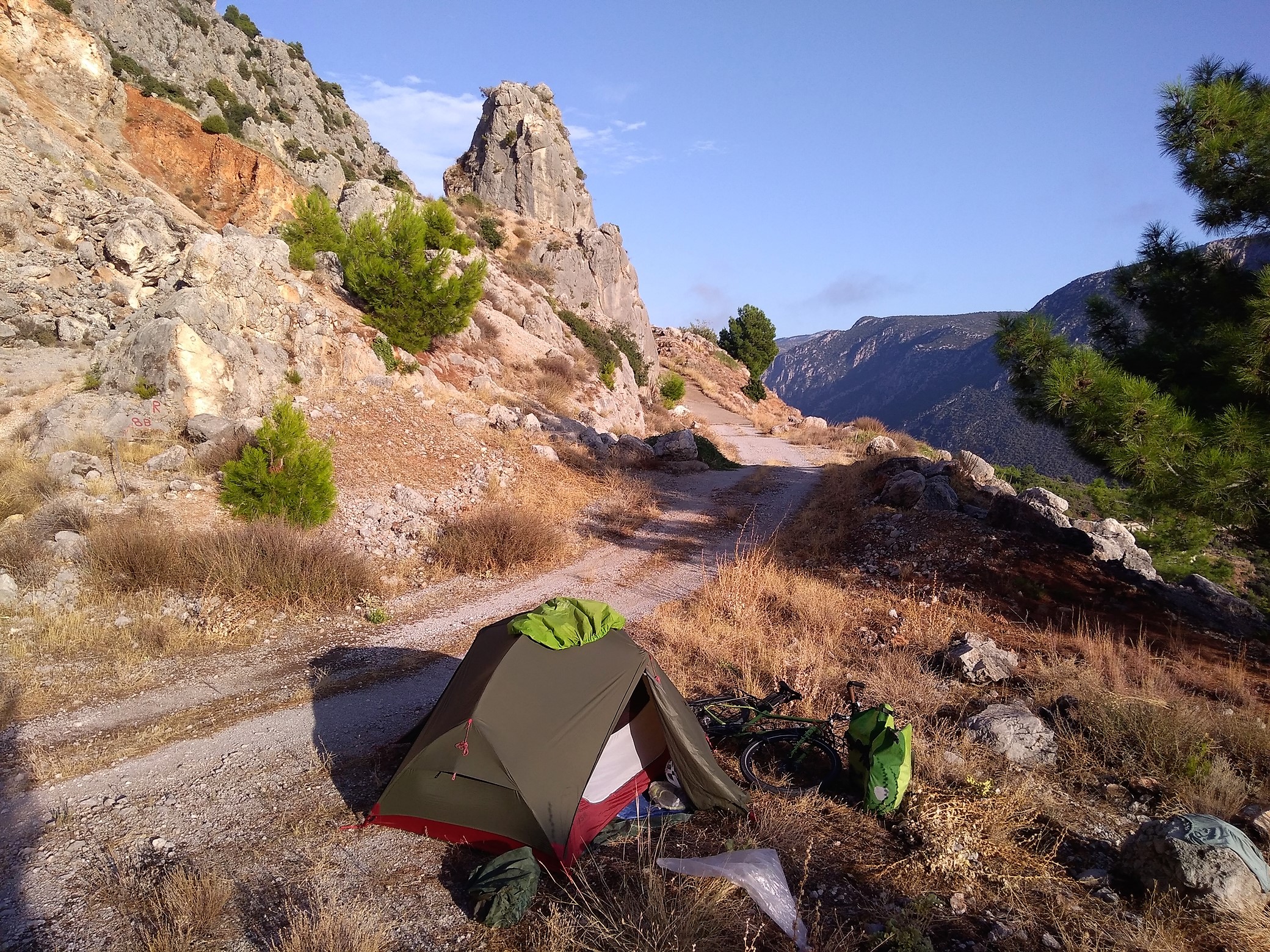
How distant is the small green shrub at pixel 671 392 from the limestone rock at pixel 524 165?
14.9 meters

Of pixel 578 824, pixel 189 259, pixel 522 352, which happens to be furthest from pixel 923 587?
pixel 522 352

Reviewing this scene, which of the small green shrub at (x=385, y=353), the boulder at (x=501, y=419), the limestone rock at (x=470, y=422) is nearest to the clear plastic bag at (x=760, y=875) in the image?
the limestone rock at (x=470, y=422)

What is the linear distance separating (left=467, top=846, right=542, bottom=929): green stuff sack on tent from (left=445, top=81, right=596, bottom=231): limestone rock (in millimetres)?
47719

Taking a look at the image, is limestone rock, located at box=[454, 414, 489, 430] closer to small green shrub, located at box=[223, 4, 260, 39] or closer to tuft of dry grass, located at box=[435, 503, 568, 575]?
tuft of dry grass, located at box=[435, 503, 568, 575]

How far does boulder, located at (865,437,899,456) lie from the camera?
78.6ft

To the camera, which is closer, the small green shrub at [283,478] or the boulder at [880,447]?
the small green shrub at [283,478]

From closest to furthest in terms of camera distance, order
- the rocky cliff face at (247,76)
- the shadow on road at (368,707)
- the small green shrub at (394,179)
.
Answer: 1. the shadow on road at (368,707)
2. the rocky cliff face at (247,76)
3. the small green shrub at (394,179)

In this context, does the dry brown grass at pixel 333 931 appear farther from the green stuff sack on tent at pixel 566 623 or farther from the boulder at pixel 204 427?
the boulder at pixel 204 427

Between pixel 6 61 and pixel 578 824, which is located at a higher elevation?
pixel 6 61

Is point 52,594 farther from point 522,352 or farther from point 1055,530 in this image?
point 522,352

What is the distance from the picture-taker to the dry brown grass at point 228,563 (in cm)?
856

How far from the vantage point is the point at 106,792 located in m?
5.05

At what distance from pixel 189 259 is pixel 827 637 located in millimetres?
15198

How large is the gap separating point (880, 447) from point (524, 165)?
35.2m
